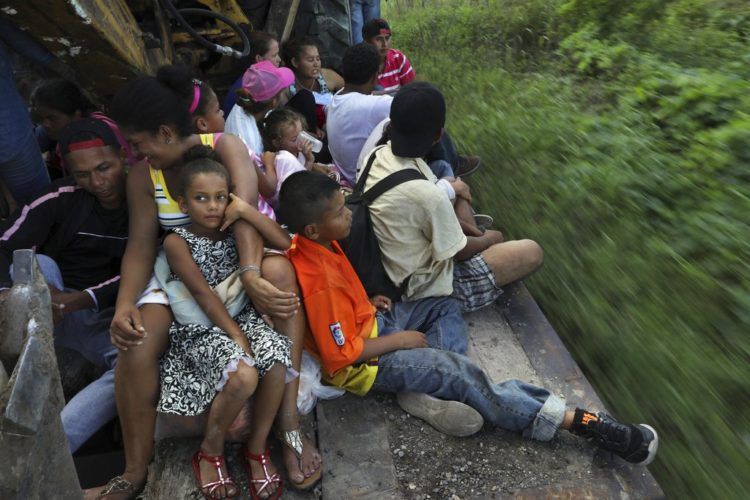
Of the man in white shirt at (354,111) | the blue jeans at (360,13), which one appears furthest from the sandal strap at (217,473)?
the blue jeans at (360,13)

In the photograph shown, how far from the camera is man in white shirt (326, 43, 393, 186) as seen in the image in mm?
3447

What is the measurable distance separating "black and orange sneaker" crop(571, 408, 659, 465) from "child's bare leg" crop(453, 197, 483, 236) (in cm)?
107

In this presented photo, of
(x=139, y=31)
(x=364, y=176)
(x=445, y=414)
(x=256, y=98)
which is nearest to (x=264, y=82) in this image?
(x=256, y=98)

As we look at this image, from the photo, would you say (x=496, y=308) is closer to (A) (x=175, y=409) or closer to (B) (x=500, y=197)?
(B) (x=500, y=197)

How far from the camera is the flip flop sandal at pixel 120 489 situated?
2.08 meters

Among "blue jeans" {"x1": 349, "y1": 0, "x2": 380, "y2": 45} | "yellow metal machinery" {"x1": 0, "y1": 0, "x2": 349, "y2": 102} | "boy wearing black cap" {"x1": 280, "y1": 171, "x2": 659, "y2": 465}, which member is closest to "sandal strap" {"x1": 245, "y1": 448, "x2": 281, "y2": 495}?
"boy wearing black cap" {"x1": 280, "y1": 171, "x2": 659, "y2": 465}

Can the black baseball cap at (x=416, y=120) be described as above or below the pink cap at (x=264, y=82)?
above

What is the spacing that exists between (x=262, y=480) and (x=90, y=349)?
97 cm

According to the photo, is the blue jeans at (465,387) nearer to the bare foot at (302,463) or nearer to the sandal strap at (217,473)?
the bare foot at (302,463)

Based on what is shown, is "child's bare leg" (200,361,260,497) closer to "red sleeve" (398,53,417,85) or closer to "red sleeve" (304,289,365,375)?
"red sleeve" (304,289,365,375)

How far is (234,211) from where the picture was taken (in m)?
2.22

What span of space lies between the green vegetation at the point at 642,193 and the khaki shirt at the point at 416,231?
0.75 meters

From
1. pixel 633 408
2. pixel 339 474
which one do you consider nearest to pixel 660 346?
pixel 633 408

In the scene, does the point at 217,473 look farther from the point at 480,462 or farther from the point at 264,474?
the point at 480,462
